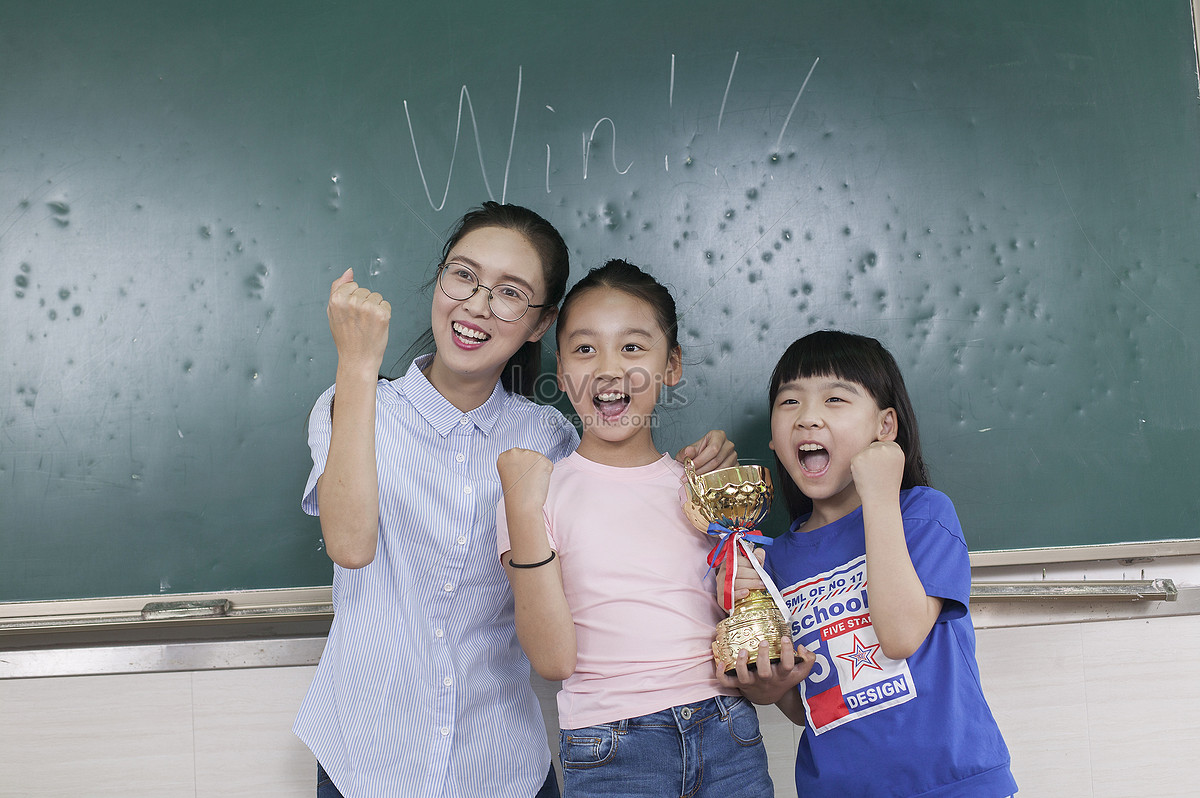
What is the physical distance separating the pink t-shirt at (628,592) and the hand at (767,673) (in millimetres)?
36

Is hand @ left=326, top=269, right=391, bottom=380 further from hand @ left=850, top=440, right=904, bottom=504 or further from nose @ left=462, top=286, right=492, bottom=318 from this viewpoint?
hand @ left=850, top=440, right=904, bottom=504

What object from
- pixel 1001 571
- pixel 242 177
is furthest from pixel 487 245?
pixel 1001 571

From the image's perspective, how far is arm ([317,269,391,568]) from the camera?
997 millimetres

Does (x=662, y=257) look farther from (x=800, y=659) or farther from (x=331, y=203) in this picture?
(x=800, y=659)

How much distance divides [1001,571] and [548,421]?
109 cm

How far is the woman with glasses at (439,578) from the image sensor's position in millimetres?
1100

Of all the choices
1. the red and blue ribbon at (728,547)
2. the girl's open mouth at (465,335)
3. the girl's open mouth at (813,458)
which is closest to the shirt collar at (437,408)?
the girl's open mouth at (465,335)

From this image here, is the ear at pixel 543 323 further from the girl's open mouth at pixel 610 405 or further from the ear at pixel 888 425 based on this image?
the ear at pixel 888 425

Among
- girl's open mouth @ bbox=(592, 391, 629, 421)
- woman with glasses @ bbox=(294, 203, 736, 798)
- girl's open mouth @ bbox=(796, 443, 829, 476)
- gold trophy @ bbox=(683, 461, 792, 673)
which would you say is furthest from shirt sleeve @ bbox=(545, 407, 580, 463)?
girl's open mouth @ bbox=(796, 443, 829, 476)

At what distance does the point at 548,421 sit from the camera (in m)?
1.30

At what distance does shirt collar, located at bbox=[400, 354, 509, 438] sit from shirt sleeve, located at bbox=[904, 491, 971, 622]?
731mm

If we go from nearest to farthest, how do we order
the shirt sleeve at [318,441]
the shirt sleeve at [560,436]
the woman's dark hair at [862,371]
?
the shirt sleeve at [318,441], the woman's dark hair at [862,371], the shirt sleeve at [560,436]

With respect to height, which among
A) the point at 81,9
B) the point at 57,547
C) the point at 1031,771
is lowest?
the point at 1031,771

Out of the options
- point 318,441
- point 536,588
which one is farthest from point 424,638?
point 318,441
